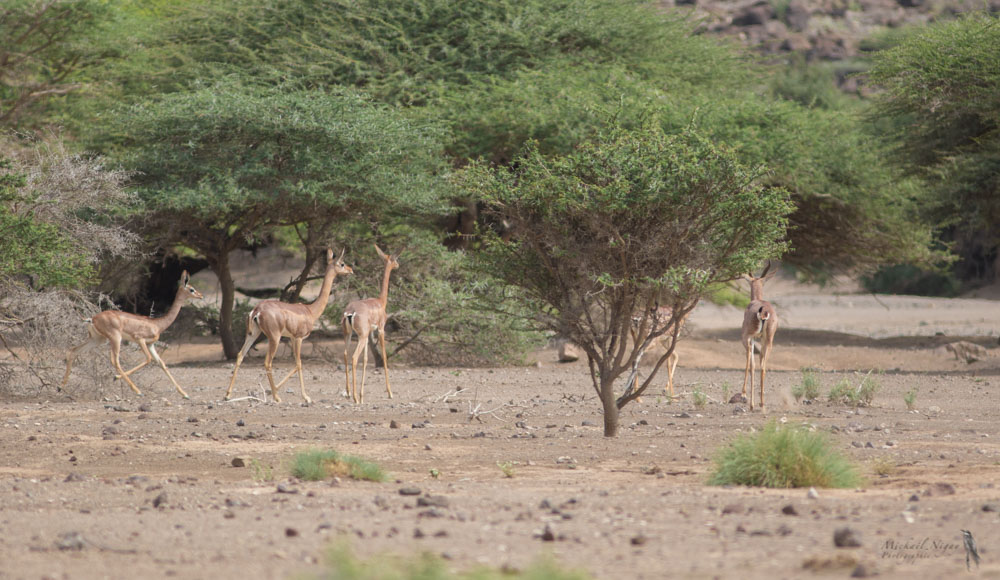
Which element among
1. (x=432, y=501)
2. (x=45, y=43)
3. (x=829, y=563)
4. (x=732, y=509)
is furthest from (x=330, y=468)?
(x=45, y=43)

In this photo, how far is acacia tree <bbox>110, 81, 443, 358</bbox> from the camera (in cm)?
1983

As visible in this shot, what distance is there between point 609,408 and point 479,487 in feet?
11.0

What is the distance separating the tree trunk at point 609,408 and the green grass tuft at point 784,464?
2.87m

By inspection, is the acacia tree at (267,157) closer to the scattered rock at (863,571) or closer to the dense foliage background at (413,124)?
the dense foliage background at (413,124)

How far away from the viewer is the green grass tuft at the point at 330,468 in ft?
28.6

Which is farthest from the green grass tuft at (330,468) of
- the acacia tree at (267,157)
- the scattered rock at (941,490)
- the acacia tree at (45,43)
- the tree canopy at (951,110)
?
the acacia tree at (45,43)

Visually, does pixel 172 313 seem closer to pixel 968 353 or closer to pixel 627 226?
pixel 627 226

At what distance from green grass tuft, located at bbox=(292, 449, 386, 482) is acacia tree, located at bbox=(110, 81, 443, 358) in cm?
1115

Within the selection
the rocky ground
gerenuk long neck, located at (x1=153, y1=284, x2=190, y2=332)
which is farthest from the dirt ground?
the rocky ground

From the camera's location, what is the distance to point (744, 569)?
17.5 feet

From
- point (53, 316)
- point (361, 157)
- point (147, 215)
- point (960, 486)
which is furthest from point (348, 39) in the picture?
point (960, 486)

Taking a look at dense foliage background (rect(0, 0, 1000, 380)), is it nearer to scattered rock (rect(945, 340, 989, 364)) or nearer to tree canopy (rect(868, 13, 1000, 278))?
tree canopy (rect(868, 13, 1000, 278))

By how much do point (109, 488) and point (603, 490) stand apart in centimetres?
382

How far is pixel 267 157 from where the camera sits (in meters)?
20.6
